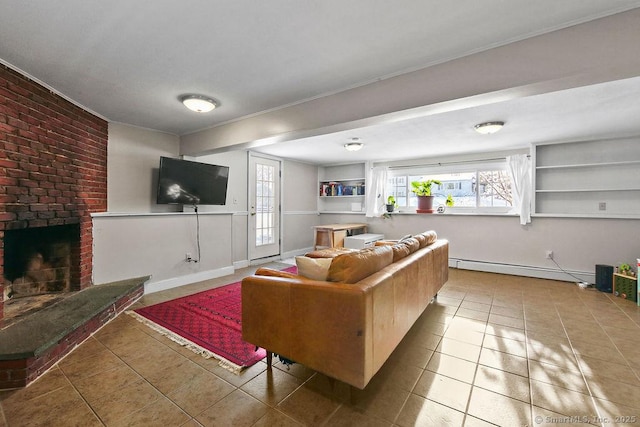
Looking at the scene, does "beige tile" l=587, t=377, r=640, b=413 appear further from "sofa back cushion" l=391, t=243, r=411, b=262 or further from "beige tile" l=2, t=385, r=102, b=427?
"beige tile" l=2, t=385, r=102, b=427

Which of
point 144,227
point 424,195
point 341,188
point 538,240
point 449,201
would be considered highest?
point 341,188

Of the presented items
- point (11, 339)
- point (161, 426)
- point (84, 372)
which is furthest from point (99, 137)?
point (161, 426)

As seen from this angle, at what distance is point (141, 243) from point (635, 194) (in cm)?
693

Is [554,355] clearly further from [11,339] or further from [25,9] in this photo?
[25,9]

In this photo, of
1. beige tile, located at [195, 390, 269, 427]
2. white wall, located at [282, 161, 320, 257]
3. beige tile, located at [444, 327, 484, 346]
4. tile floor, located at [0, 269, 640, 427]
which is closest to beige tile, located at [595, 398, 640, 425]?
tile floor, located at [0, 269, 640, 427]

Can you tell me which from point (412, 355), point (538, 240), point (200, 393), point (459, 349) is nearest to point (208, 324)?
point (200, 393)

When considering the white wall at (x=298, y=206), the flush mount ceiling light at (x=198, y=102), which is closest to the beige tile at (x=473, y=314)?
the flush mount ceiling light at (x=198, y=102)

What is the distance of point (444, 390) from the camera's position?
1715 mm

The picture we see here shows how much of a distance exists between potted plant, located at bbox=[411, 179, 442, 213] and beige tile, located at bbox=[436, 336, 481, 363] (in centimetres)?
346

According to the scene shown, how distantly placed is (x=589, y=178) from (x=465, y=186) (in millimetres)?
1727

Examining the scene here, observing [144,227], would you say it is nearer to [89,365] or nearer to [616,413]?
[89,365]

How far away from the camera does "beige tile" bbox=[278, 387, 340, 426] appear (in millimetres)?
1487

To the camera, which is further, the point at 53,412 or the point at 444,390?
the point at 444,390

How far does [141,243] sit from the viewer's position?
3.50 m
